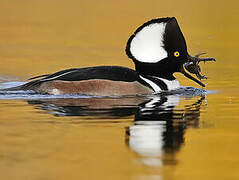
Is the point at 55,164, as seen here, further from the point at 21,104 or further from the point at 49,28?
the point at 49,28

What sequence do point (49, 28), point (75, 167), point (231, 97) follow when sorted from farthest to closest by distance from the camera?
Answer: point (49, 28) < point (231, 97) < point (75, 167)

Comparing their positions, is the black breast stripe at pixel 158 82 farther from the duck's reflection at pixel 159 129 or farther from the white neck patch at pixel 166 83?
the duck's reflection at pixel 159 129

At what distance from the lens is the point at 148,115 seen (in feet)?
36.1

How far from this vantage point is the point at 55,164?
7836mm

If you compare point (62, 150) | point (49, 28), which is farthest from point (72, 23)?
point (62, 150)

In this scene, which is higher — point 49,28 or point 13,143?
point 49,28

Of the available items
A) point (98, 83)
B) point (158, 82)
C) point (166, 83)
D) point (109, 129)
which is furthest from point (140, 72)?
point (109, 129)

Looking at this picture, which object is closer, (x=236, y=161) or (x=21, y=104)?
(x=236, y=161)

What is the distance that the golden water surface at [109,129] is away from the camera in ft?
25.3

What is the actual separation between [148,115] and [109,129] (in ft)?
4.21

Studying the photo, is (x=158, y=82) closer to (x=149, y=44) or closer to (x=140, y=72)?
(x=140, y=72)

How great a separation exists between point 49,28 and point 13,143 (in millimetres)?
17452

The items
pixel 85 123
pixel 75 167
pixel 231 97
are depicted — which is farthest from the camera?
pixel 231 97

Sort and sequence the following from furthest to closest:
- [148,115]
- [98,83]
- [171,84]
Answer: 1. [171,84]
2. [98,83]
3. [148,115]
